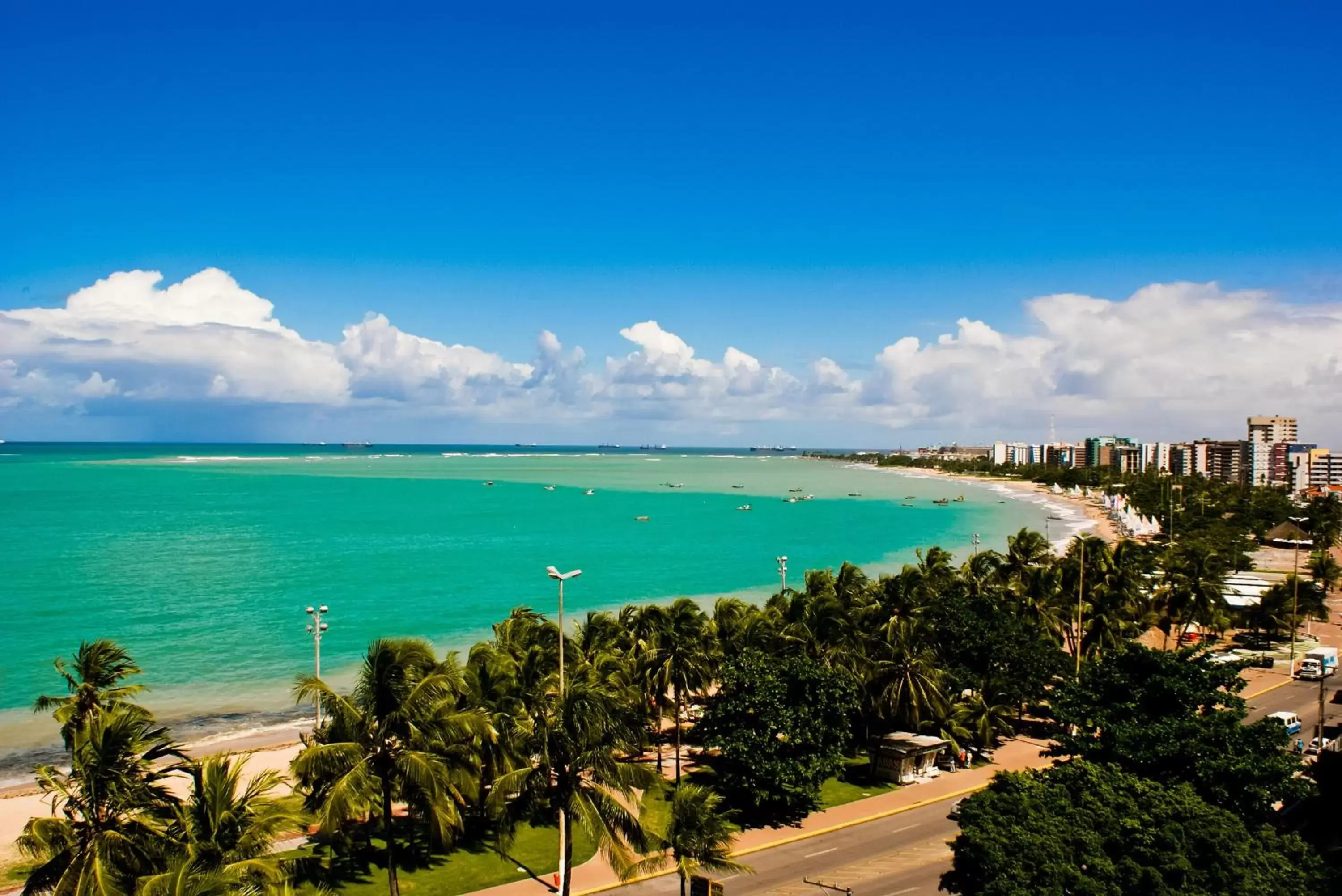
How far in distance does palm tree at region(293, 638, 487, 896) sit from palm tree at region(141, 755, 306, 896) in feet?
9.37

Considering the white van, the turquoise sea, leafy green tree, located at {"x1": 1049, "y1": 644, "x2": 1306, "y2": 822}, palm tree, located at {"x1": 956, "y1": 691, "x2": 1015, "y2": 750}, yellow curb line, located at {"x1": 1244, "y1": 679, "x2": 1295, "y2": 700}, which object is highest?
leafy green tree, located at {"x1": 1049, "y1": 644, "x2": 1306, "y2": 822}

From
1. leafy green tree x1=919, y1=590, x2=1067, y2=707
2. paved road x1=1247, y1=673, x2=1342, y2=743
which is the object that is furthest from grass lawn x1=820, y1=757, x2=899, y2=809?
paved road x1=1247, y1=673, x2=1342, y2=743

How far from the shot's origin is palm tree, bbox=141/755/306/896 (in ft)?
50.6

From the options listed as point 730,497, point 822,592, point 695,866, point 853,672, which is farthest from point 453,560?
point 730,497

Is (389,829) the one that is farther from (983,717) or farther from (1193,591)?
(1193,591)

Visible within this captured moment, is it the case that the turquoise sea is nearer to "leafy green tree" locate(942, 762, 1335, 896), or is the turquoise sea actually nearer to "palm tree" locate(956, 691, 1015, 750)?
"palm tree" locate(956, 691, 1015, 750)

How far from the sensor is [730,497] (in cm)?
19825

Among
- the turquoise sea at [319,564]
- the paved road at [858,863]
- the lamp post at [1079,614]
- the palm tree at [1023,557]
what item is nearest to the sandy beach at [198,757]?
the turquoise sea at [319,564]

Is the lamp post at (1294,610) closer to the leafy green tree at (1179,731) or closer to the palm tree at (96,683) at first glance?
the leafy green tree at (1179,731)

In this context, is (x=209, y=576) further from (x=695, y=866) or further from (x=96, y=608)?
(x=695, y=866)

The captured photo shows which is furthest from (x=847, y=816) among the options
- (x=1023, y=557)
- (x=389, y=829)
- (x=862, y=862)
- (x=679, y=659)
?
(x=1023, y=557)

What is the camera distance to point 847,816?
31656 mm

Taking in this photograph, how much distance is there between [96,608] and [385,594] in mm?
22629

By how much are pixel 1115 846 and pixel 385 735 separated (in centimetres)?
1765
